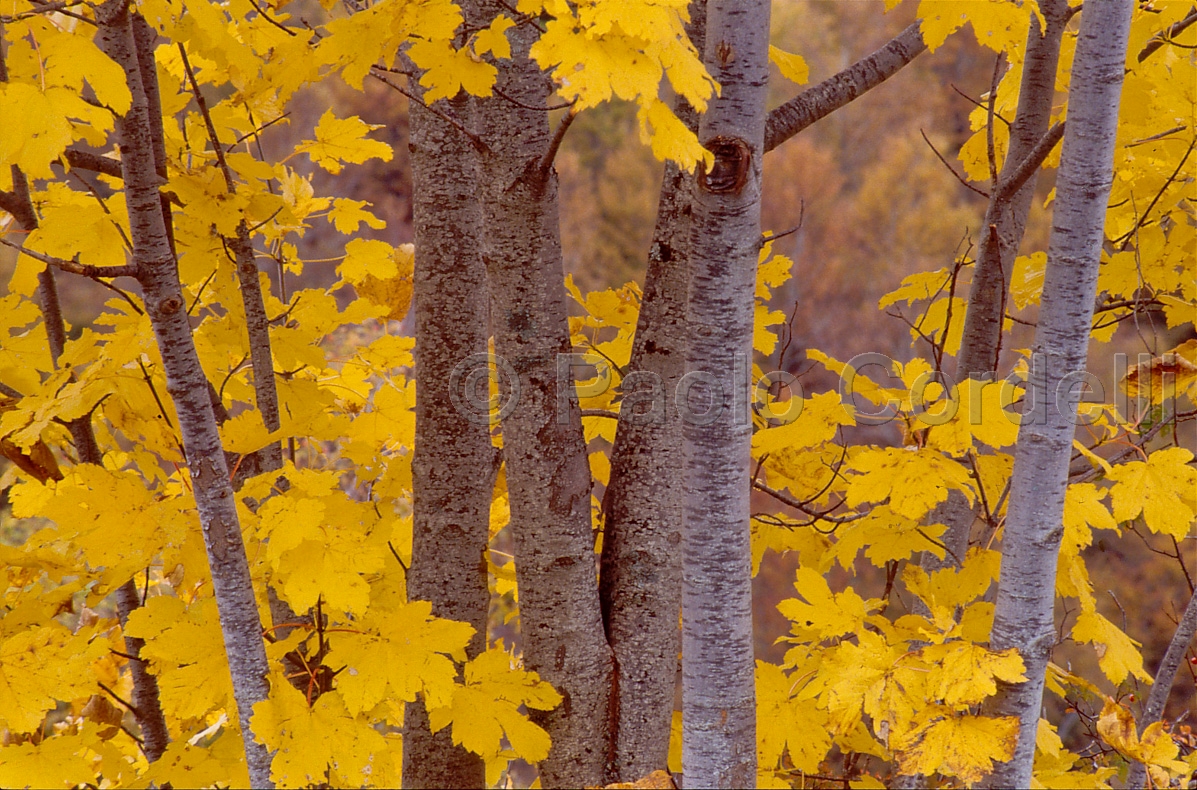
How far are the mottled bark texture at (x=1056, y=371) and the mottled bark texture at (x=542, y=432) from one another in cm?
72

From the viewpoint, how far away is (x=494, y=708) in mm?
1461

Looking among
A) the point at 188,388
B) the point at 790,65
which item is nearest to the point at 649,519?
the point at 188,388

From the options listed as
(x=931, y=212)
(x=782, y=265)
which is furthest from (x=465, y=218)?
(x=931, y=212)

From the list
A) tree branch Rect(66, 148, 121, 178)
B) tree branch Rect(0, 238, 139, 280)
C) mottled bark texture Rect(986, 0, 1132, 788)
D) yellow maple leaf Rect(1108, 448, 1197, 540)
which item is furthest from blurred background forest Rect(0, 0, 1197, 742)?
tree branch Rect(0, 238, 139, 280)

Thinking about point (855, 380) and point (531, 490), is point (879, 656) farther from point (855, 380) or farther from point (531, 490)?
point (531, 490)

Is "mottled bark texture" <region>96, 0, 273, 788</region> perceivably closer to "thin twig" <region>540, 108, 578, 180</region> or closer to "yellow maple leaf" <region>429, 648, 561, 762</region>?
"yellow maple leaf" <region>429, 648, 561, 762</region>

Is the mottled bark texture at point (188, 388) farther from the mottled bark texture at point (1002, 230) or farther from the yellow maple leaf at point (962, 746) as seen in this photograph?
the mottled bark texture at point (1002, 230)

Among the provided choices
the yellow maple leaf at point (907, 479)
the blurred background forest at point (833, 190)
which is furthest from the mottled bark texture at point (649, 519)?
the blurred background forest at point (833, 190)

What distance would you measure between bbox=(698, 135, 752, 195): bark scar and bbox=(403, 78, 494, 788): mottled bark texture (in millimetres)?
908

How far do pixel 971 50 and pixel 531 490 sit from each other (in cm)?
1905

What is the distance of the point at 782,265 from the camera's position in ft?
6.29

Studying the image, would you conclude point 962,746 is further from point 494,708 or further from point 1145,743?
point 494,708

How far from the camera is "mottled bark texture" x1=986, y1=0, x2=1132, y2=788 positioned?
1069mm

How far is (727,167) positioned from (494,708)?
1.01 metres
